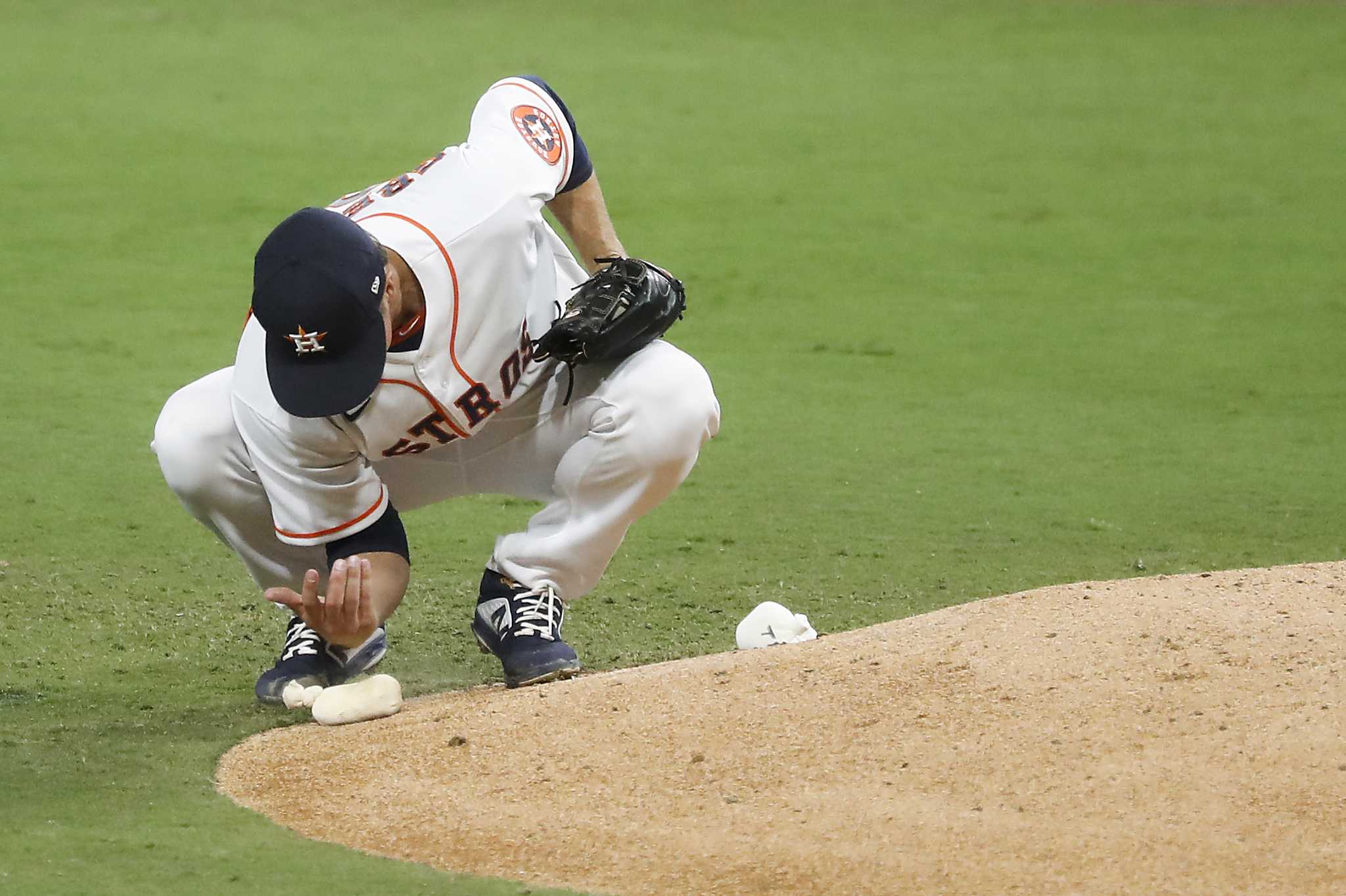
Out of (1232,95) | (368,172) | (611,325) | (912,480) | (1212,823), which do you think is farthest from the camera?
(1232,95)

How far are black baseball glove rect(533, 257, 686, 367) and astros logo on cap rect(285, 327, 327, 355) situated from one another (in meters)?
0.44

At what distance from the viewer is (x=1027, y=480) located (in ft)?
14.3

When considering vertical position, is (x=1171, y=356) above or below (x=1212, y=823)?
below

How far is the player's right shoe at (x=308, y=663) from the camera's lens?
9.41ft

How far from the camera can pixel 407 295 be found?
103 inches

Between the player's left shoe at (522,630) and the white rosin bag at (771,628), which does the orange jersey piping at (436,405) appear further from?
the white rosin bag at (771,628)

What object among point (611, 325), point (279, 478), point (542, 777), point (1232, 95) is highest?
point (611, 325)

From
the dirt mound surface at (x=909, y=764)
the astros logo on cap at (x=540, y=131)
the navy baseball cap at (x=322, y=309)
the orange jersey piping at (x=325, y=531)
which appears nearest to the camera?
the dirt mound surface at (x=909, y=764)

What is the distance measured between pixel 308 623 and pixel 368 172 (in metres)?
4.79

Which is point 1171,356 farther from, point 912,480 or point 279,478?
point 279,478

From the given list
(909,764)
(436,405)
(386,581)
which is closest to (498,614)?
(386,581)

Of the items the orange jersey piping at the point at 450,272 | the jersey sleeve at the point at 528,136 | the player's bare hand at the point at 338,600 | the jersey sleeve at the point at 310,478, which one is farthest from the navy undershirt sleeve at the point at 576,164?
the player's bare hand at the point at 338,600

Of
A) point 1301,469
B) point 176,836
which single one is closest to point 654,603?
point 176,836

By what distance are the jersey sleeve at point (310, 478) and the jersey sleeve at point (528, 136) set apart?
52 cm
